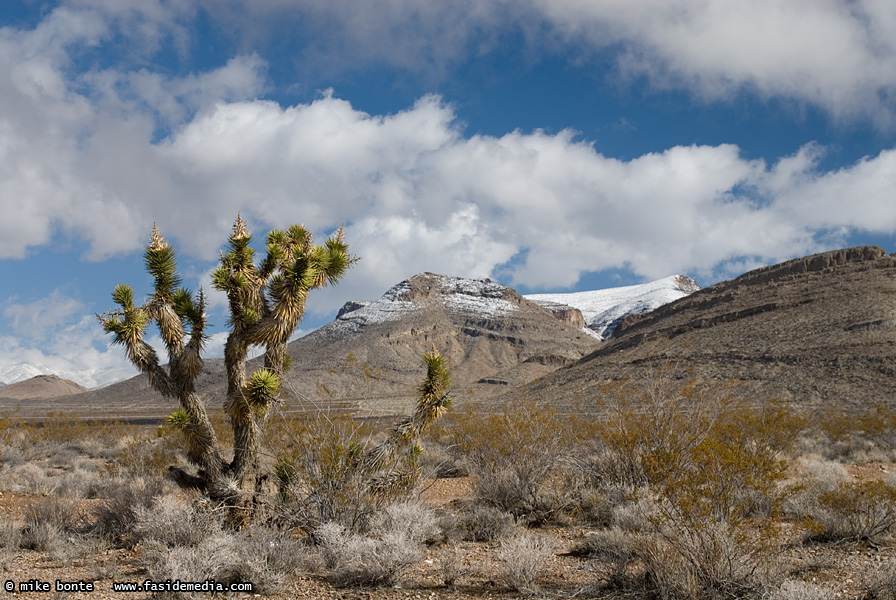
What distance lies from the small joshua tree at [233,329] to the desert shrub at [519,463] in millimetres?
4238

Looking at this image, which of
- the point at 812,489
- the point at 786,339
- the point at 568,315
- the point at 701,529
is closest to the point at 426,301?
the point at 568,315

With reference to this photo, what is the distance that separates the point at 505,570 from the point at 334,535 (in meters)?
2.25

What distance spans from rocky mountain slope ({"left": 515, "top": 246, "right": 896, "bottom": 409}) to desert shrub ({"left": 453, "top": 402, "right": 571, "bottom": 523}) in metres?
18.6

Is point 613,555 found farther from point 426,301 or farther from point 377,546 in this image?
point 426,301

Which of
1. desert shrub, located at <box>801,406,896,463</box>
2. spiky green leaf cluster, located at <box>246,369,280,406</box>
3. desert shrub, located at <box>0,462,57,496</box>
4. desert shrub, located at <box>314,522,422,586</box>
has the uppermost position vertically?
spiky green leaf cluster, located at <box>246,369,280,406</box>

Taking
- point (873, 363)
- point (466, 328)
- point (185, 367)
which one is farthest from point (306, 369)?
point (185, 367)

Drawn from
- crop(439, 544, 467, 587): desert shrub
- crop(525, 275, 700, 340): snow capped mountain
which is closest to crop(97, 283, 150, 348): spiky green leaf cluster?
crop(439, 544, 467, 587): desert shrub

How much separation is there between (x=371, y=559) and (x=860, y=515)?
6652 mm

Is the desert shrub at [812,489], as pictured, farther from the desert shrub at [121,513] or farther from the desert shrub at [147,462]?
the desert shrub at [147,462]

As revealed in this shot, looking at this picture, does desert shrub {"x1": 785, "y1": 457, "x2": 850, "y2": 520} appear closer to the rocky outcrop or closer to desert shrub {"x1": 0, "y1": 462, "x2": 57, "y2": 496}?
desert shrub {"x1": 0, "y1": 462, "x2": 57, "y2": 496}

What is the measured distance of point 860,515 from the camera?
853cm

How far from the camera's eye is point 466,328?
111m

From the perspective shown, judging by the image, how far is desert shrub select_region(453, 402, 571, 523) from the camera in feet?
36.0

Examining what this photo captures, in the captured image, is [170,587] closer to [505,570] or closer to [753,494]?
[505,570]
